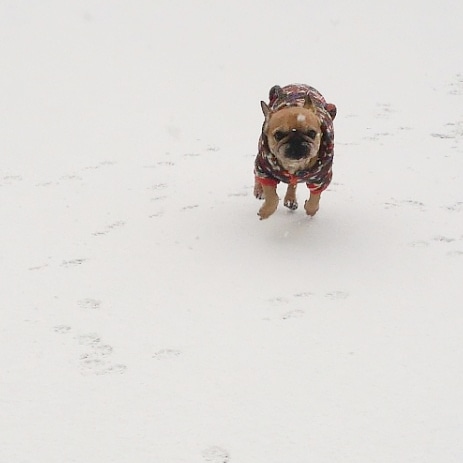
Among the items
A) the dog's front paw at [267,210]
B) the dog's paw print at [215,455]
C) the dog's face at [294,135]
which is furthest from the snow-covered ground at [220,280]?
the dog's face at [294,135]

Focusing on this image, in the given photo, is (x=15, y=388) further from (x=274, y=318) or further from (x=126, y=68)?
(x=126, y=68)

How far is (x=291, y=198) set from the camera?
538 cm

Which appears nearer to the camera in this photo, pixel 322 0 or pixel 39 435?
pixel 39 435

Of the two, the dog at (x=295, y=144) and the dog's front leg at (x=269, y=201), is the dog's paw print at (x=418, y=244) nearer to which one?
the dog at (x=295, y=144)

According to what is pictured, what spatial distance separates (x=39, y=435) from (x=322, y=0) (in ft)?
42.5


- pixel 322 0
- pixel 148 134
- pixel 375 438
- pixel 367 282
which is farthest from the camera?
pixel 322 0

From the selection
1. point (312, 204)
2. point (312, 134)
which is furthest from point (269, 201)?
point (312, 134)

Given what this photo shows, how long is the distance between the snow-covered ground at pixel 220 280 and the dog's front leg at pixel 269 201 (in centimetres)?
14

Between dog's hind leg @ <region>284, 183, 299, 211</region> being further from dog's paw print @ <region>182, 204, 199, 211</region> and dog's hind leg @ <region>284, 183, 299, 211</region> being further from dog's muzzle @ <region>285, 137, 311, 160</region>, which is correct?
dog's muzzle @ <region>285, 137, 311, 160</region>

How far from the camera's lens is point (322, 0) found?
13867 millimetres

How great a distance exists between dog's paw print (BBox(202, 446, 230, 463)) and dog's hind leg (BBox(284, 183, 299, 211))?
3.00 metres

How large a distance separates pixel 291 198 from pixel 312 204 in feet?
1.06

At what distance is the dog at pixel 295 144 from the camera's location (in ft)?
14.2

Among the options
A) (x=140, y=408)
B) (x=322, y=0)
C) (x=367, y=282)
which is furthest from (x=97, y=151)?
(x=322, y=0)
